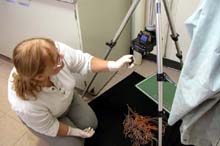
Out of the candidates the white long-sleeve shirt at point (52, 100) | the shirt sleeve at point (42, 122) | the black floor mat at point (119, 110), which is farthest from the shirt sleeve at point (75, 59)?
the black floor mat at point (119, 110)

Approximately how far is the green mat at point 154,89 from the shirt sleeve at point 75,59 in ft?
1.90

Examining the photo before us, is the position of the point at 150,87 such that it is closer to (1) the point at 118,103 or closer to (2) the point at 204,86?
(1) the point at 118,103

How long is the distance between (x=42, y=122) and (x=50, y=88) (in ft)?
0.52

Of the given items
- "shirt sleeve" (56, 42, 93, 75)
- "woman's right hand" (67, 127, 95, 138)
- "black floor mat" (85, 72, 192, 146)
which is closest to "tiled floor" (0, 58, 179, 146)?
"black floor mat" (85, 72, 192, 146)

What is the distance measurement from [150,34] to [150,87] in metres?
0.64

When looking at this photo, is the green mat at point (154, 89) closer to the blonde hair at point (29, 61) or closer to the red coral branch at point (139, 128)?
the red coral branch at point (139, 128)

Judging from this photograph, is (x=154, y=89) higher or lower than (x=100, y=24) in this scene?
lower

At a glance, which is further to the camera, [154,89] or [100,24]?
[154,89]

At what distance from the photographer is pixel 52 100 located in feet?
3.59

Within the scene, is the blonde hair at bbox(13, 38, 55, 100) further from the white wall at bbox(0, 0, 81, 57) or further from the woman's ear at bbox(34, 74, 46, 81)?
the white wall at bbox(0, 0, 81, 57)

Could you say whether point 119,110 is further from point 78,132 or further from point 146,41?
point 146,41

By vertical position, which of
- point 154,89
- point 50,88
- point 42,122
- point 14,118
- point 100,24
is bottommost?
point 14,118

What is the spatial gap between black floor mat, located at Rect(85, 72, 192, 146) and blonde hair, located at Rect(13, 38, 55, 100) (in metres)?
0.58

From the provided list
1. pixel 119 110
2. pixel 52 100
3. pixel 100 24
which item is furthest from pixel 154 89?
pixel 52 100
